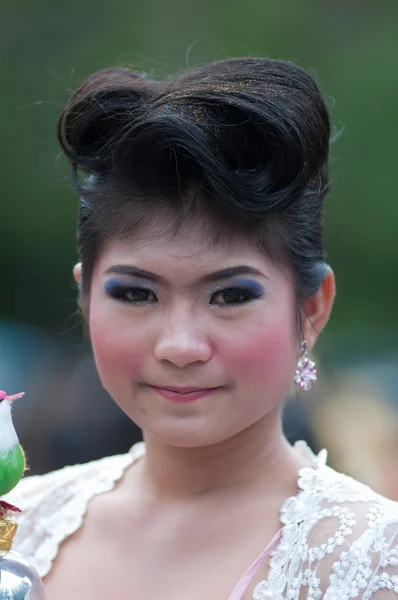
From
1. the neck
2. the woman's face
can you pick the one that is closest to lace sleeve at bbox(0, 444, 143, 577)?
the neck

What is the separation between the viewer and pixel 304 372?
6.75 ft

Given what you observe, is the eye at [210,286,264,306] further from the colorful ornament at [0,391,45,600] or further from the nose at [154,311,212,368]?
the colorful ornament at [0,391,45,600]

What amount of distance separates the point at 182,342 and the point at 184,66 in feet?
12.9

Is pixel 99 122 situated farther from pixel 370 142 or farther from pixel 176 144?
pixel 370 142

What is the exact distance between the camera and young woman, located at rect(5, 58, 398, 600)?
1.77 m

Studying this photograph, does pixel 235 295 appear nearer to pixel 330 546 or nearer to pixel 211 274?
pixel 211 274

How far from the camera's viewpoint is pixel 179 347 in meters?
1.76

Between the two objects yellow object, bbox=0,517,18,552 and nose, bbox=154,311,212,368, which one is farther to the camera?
nose, bbox=154,311,212,368

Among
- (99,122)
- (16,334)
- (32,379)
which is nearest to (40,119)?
(16,334)

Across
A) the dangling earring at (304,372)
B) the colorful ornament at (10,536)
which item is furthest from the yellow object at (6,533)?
the dangling earring at (304,372)

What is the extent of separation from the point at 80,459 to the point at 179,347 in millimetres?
2478

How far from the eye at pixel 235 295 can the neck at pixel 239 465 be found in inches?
12.0

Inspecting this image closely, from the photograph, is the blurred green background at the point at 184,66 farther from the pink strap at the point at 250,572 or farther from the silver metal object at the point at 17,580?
the silver metal object at the point at 17,580

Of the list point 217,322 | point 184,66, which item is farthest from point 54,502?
point 184,66
